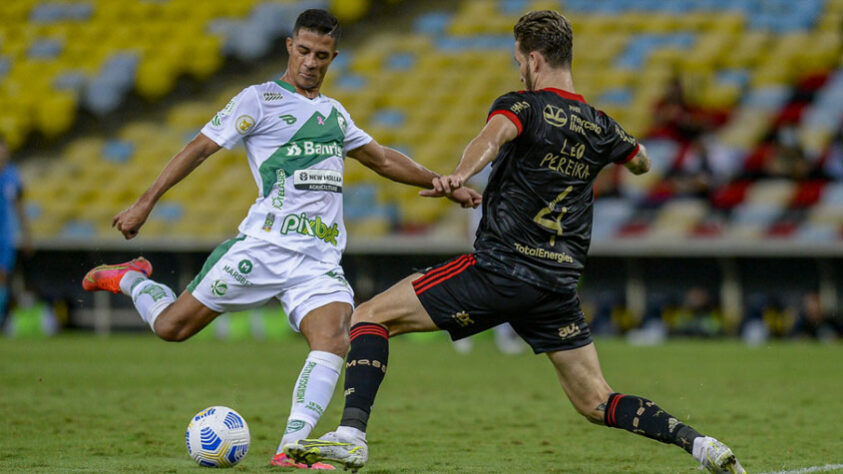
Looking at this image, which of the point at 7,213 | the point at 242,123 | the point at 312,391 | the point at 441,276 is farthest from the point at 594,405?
the point at 7,213

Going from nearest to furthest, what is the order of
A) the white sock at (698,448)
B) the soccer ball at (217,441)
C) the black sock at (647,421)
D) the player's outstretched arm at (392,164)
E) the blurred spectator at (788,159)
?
1. the white sock at (698,448)
2. the black sock at (647,421)
3. the soccer ball at (217,441)
4. the player's outstretched arm at (392,164)
5. the blurred spectator at (788,159)

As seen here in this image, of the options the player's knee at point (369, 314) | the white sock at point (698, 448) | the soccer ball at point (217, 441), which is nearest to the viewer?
the white sock at point (698, 448)

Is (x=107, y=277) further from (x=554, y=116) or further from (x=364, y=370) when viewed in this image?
(x=554, y=116)

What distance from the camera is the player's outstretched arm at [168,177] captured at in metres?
5.82

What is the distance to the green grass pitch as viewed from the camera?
6293 mm

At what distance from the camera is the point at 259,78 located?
24.0m

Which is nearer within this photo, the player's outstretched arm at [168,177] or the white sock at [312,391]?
the white sock at [312,391]

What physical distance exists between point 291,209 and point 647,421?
1.97 metres

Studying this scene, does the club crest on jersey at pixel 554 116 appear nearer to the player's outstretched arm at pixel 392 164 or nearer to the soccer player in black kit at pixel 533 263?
the soccer player in black kit at pixel 533 263

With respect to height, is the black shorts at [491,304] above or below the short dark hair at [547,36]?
below

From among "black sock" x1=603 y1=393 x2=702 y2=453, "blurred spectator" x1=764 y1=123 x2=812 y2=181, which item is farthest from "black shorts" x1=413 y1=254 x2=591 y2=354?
"blurred spectator" x1=764 y1=123 x2=812 y2=181

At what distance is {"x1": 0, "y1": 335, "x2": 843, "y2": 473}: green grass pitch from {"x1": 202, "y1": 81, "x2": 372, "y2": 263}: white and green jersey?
3.82 feet

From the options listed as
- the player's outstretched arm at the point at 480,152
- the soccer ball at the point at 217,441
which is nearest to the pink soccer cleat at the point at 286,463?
the soccer ball at the point at 217,441

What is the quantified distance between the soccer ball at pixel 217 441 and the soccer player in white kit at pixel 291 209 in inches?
15.1
